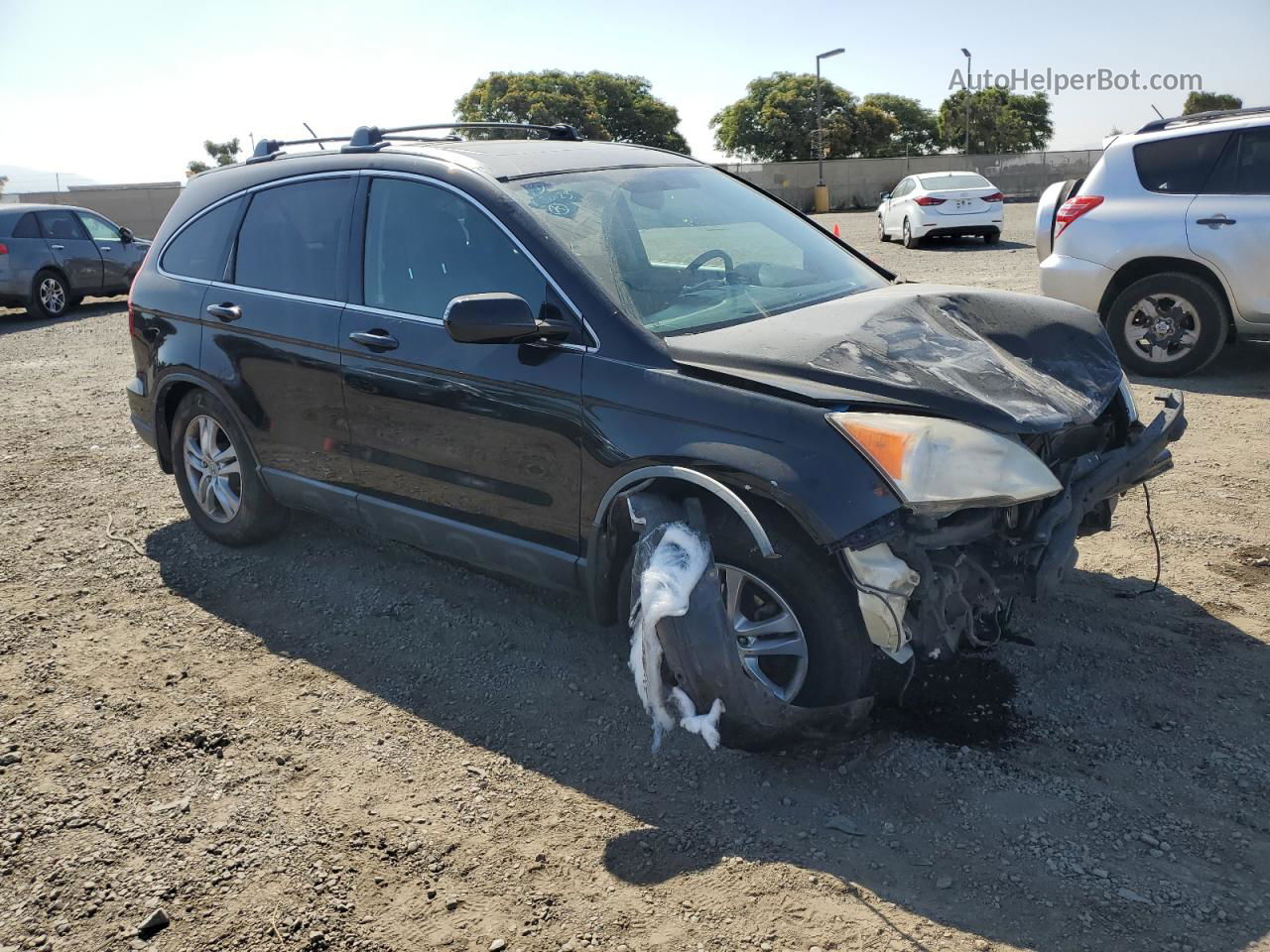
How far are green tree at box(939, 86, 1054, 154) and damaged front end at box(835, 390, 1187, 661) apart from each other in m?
77.3

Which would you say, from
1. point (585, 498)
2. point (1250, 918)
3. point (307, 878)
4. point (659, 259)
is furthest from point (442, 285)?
point (1250, 918)

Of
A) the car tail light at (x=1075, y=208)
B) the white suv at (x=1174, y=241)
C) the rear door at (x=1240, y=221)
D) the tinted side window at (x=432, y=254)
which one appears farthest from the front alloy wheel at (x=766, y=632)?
the car tail light at (x=1075, y=208)

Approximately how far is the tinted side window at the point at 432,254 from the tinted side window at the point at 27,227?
44.9 ft

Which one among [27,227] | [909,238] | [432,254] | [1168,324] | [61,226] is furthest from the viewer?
[909,238]

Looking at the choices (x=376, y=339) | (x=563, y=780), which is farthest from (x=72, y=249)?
(x=563, y=780)

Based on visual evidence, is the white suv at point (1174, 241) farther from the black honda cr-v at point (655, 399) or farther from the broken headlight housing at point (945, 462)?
the broken headlight housing at point (945, 462)

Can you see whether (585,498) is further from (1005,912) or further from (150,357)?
(150,357)

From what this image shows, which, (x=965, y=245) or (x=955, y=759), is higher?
(x=965, y=245)

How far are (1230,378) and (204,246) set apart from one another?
7225 mm

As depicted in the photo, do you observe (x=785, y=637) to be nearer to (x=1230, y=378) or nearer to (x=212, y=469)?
(x=212, y=469)

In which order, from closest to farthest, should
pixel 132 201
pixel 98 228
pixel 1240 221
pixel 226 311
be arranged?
1. pixel 226 311
2. pixel 1240 221
3. pixel 98 228
4. pixel 132 201

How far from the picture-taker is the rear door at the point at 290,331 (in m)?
4.33

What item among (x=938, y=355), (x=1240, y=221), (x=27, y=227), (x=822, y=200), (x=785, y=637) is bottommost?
(x=785, y=637)

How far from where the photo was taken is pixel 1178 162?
772 centimetres
